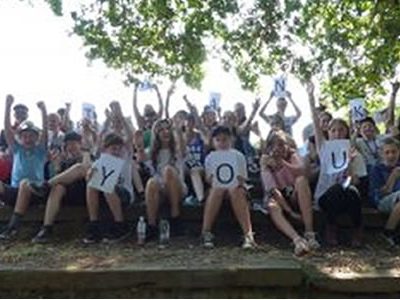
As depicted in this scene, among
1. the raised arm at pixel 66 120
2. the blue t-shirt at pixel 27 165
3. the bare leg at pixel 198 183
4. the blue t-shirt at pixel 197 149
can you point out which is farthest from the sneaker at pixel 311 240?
the raised arm at pixel 66 120

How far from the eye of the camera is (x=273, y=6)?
1572cm

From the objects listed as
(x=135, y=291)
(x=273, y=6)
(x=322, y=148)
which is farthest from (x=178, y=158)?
(x=273, y=6)

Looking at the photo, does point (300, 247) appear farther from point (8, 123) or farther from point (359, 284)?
point (8, 123)

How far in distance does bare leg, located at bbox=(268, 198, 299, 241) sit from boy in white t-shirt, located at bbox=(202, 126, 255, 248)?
0.25 metres

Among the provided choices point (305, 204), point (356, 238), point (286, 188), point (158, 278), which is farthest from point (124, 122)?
point (356, 238)

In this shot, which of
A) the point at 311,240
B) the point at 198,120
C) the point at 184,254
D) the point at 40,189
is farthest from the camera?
the point at 198,120

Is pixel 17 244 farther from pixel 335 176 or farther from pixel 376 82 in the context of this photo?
pixel 376 82

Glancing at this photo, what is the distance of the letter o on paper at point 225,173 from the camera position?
731 cm

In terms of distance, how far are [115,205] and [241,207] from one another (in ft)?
4.40

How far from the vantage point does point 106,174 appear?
24.4 ft

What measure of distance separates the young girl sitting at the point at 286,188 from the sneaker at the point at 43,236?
7.71 ft

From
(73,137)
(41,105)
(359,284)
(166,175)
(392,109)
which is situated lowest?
(359,284)

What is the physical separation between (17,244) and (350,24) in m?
11.4

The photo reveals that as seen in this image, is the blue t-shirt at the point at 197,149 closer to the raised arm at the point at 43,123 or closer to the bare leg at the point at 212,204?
the bare leg at the point at 212,204
